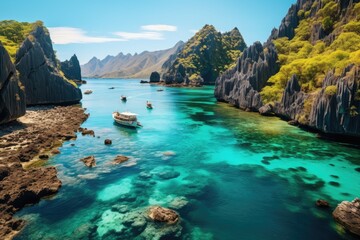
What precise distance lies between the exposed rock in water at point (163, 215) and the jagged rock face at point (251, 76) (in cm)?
7122

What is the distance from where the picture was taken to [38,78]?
317ft

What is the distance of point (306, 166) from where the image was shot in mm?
43031

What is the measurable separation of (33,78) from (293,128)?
90.1 m

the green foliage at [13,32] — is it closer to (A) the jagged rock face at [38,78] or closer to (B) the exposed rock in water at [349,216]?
(A) the jagged rock face at [38,78]

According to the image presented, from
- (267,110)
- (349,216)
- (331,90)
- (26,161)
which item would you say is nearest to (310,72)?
(267,110)

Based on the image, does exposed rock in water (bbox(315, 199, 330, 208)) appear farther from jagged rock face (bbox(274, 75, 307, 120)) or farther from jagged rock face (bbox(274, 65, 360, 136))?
jagged rock face (bbox(274, 75, 307, 120))

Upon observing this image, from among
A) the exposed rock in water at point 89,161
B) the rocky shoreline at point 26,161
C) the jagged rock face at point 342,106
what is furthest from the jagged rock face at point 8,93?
the jagged rock face at point 342,106

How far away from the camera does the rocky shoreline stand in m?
27.6

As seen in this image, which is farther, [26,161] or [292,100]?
[292,100]

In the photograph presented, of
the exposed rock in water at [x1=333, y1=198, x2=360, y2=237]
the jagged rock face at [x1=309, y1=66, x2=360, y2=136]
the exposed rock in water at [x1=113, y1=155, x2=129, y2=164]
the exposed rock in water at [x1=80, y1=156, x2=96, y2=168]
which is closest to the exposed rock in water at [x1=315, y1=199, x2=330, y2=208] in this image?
the exposed rock in water at [x1=333, y1=198, x2=360, y2=237]

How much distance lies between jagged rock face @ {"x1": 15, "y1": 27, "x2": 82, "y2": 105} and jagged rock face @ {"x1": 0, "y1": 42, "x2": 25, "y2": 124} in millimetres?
36075

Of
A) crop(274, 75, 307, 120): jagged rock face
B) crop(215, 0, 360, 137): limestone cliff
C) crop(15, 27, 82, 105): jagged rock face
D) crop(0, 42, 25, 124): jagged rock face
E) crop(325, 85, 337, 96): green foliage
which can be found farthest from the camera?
crop(15, 27, 82, 105): jagged rock face

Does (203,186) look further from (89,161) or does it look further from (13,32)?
(13,32)

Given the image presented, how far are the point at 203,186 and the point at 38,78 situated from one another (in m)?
86.7
